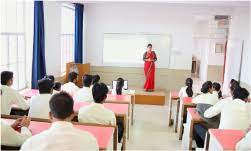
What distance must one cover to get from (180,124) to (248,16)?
4368mm

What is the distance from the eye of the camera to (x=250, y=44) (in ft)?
23.3

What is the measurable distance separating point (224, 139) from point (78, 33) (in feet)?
22.2

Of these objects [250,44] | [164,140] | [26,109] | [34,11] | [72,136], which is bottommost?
[164,140]

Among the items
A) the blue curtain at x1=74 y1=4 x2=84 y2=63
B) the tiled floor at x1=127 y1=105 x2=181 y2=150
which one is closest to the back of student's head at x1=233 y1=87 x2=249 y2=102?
the tiled floor at x1=127 y1=105 x2=181 y2=150

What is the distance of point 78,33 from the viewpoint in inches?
342

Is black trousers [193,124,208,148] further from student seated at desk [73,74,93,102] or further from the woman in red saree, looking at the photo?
the woman in red saree

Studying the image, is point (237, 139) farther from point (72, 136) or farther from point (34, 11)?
point (34, 11)

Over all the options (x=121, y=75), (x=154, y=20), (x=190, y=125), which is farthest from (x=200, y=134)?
(x=154, y=20)

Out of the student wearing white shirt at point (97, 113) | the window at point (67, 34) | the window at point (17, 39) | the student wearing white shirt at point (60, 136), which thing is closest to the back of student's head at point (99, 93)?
the student wearing white shirt at point (97, 113)

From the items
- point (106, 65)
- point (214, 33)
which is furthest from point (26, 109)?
point (214, 33)

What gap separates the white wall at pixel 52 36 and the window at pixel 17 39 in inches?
24.9

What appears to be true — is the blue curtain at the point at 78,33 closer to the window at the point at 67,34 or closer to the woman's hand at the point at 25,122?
the window at the point at 67,34

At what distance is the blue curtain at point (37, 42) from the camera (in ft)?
18.9

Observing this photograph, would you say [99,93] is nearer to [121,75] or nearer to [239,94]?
[239,94]
